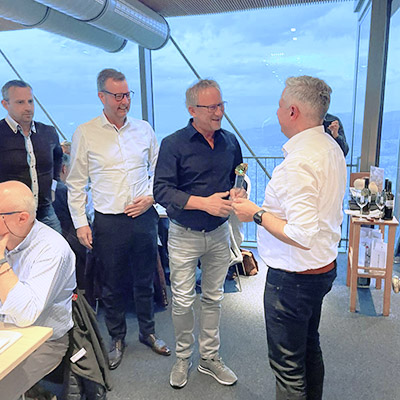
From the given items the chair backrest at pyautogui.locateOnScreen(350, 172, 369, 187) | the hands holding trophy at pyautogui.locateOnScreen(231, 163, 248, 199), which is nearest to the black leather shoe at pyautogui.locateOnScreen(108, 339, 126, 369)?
the hands holding trophy at pyautogui.locateOnScreen(231, 163, 248, 199)

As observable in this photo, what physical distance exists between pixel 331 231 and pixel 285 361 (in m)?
0.55

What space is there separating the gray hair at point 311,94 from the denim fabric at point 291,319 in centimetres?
61

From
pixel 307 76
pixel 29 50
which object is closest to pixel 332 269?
pixel 307 76

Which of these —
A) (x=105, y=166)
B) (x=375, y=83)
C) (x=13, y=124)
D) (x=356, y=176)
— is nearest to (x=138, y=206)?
(x=105, y=166)

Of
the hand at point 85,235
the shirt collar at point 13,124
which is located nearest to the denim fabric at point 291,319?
the hand at point 85,235

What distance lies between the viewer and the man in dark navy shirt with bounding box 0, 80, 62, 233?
222 centimetres

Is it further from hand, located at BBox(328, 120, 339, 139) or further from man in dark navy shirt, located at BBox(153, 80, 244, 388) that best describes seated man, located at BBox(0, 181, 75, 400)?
hand, located at BBox(328, 120, 339, 139)

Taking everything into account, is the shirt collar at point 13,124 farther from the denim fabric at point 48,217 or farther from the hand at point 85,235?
the hand at point 85,235

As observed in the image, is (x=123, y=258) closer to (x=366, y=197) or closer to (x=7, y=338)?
(x=7, y=338)

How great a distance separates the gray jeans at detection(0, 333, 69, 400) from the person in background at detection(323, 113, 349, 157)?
219cm

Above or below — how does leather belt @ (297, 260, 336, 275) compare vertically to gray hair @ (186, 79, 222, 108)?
below

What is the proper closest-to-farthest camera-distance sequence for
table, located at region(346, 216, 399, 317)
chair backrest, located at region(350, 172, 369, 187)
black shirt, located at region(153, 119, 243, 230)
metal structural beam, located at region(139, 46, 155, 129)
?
black shirt, located at region(153, 119, 243, 230), table, located at region(346, 216, 399, 317), chair backrest, located at region(350, 172, 369, 187), metal structural beam, located at region(139, 46, 155, 129)

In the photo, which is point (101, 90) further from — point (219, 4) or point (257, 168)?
point (257, 168)

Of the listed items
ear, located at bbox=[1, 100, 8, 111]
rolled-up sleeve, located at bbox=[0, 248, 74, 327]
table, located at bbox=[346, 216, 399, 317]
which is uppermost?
ear, located at bbox=[1, 100, 8, 111]
